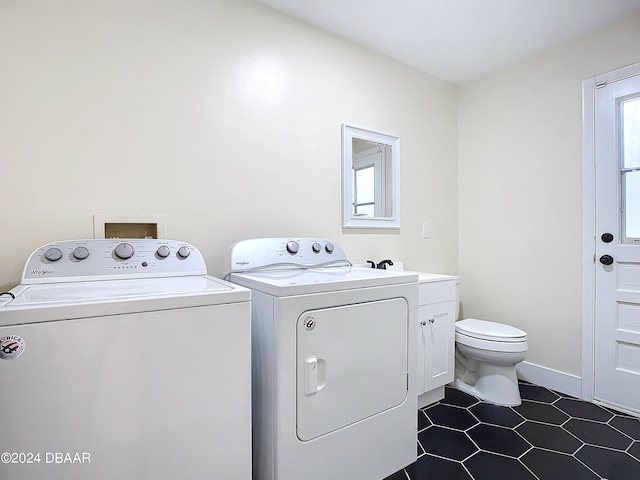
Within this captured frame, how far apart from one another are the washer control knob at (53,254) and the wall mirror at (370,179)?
1535 mm

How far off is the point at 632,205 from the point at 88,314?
284 cm

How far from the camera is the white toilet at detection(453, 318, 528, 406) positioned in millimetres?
2143

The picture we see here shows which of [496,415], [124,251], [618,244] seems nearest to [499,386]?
[496,415]

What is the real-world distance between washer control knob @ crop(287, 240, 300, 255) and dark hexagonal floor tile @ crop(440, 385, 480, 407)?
1460mm

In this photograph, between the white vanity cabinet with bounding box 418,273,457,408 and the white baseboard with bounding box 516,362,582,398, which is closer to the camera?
the white vanity cabinet with bounding box 418,273,457,408

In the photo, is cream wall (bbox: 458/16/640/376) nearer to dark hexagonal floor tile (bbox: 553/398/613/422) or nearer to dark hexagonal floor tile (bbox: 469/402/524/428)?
dark hexagonal floor tile (bbox: 553/398/613/422)

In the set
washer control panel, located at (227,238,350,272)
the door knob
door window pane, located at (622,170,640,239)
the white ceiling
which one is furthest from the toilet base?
the white ceiling

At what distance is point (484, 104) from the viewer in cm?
285

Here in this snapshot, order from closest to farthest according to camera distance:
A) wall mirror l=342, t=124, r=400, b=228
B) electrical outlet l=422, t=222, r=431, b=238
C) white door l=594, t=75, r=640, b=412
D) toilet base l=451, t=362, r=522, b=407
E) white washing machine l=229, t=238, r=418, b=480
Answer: white washing machine l=229, t=238, r=418, b=480
white door l=594, t=75, r=640, b=412
toilet base l=451, t=362, r=522, b=407
wall mirror l=342, t=124, r=400, b=228
electrical outlet l=422, t=222, r=431, b=238

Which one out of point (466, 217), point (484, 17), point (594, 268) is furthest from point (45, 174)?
point (594, 268)

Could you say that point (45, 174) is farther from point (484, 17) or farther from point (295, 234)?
point (484, 17)

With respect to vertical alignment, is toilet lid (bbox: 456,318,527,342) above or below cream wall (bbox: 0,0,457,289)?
below

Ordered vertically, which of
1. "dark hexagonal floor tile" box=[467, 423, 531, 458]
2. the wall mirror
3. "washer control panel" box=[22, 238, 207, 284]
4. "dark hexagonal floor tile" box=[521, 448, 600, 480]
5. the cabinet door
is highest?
the wall mirror

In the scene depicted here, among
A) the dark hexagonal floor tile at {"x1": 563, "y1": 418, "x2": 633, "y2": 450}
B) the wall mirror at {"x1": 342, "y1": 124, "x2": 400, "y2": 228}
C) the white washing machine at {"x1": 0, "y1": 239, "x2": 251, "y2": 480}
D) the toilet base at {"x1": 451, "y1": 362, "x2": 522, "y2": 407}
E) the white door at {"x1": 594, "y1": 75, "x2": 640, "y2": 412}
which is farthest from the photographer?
the wall mirror at {"x1": 342, "y1": 124, "x2": 400, "y2": 228}
